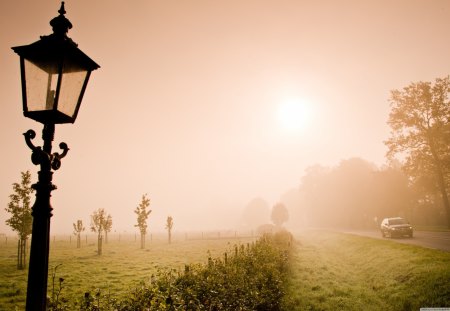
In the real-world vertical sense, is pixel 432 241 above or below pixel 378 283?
above

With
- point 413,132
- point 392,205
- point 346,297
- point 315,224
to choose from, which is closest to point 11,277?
point 346,297

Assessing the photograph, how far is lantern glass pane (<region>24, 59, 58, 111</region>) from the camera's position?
3.72 meters

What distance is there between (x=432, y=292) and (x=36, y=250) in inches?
526

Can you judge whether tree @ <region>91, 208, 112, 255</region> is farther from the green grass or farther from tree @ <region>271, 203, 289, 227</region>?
tree @ <region>271, 203, 289, 227</region>

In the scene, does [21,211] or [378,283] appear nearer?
[378,283]

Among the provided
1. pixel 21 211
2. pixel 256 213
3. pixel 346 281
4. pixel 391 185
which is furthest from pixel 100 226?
pixel 256 213

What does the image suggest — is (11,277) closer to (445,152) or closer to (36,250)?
(36,250)

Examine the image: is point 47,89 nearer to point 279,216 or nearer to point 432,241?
point 432,241

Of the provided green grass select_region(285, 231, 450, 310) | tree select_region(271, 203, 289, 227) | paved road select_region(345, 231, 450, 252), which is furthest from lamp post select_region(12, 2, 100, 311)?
tree select_region(271, 203, 289, 227)

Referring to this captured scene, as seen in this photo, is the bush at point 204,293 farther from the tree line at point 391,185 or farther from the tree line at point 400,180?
the tree line at point 400,180

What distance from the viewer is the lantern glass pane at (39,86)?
372cm

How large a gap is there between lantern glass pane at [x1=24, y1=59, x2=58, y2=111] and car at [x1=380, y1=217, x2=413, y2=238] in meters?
32.8

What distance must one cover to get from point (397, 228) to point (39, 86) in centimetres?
3301

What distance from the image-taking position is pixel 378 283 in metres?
14.1
